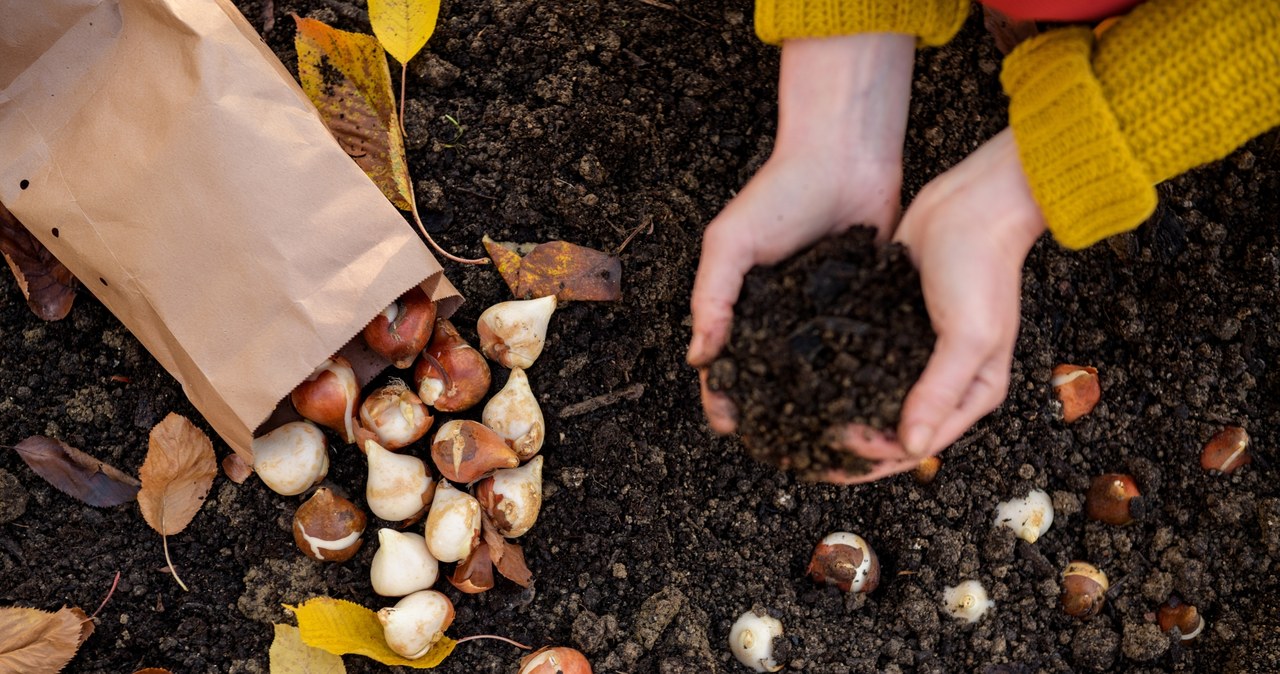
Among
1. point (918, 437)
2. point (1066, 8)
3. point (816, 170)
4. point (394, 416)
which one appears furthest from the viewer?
point (394, 416)

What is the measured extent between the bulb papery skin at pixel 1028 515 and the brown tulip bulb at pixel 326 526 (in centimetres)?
123

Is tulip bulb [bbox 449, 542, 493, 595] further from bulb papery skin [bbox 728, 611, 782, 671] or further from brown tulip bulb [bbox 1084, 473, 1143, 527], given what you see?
brown tulip bulb [bbox 1084, 473, 1143, 527]

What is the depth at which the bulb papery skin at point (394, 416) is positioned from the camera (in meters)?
1.70

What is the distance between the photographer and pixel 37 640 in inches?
65.5

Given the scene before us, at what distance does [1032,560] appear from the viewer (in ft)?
5.77

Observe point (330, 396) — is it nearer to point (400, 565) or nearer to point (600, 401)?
point (400, 565)

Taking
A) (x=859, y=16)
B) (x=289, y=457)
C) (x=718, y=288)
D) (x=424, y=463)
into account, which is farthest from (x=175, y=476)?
(x=859, y=16)

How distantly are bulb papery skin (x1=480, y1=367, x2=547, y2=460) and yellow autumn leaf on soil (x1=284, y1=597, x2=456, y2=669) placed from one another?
0.38m

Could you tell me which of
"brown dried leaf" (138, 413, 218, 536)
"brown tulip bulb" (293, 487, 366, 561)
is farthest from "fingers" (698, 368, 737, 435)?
"brown dried leaf" (138, 413, 218, 536)

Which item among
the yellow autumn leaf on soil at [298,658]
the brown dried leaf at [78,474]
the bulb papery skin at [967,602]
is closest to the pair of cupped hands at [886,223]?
the bulb papery skin at [967,602]

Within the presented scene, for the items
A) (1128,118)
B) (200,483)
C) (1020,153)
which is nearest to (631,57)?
(1020,153)

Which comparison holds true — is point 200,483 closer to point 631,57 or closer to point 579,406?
point 579,406

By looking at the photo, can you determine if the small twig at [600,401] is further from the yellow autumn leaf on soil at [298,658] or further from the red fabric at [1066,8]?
the red fabric at [1066,8]

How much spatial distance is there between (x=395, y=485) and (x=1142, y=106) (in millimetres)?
1346
